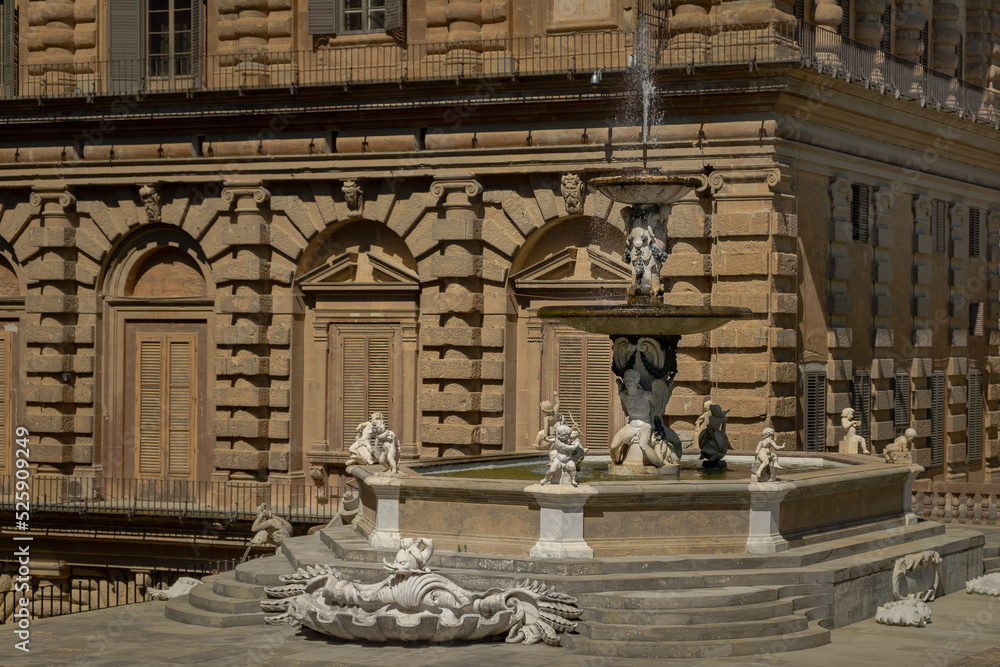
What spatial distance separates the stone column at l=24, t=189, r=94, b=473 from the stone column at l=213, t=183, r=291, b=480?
281cm

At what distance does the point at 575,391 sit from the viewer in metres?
30.6

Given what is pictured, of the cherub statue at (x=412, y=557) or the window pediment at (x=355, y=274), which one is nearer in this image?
the cherub statue at (x=412, y=557)

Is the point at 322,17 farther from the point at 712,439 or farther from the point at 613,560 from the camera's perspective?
the point at 613,560

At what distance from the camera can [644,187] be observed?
70.2 feet

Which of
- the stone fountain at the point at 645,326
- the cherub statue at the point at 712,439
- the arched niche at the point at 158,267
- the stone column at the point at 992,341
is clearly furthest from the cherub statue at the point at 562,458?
the stone column at the point at 992,341

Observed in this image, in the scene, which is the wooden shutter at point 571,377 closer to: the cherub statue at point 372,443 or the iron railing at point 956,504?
the iron railing at point 956,504

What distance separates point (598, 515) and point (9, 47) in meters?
20.4

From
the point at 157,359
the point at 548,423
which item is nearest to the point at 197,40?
the point at 157,359

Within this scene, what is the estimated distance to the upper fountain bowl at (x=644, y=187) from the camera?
21.2 meters

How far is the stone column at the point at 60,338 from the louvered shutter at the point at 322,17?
5.60 m

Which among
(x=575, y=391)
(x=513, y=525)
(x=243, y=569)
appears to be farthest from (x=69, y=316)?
(x=513, y=525)

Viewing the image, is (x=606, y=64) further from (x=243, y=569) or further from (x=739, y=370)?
(x=243, y=569)

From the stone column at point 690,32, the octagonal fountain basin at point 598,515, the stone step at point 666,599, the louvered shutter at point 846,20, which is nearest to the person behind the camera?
the stone step at point 666,599

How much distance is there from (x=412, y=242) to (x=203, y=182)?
416 cm
